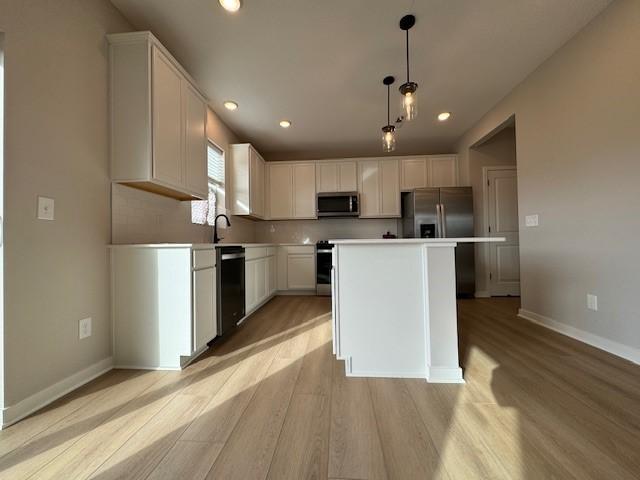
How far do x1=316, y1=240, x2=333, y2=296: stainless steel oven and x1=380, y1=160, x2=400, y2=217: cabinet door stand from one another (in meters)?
1.18

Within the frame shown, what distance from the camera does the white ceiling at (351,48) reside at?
1.92 meters

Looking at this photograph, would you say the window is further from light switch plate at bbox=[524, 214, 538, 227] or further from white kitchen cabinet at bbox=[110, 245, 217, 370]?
light switch plate at bbox=[524, 214, 538, 227]

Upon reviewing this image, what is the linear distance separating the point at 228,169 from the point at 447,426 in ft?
12.1

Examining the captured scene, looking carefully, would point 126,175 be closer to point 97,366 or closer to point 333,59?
point 97,366

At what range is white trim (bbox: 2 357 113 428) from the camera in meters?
1.26

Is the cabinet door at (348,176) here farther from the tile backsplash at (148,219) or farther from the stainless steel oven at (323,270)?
the tile backsplash at (148,219)

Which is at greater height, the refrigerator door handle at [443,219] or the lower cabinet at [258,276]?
the refrigerator door handle at [443,219]

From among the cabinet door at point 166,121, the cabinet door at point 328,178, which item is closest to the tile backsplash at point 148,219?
the cabinet door at point 166,121

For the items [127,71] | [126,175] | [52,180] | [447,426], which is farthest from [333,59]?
[447,426]

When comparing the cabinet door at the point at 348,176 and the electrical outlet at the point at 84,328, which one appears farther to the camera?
the cabinet door at the point at 348,176

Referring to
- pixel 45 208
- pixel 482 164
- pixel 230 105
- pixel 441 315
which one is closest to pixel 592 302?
pixel 441 315

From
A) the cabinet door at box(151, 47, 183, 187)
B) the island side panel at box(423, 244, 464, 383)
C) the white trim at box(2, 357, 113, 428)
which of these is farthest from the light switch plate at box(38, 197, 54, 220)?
the island side panel at box(423, 244, 464, 383)

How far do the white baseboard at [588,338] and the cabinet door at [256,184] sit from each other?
12.0ft

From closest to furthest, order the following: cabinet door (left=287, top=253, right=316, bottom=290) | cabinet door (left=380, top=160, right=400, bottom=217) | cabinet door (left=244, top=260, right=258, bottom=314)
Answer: cabinet door (left=244, top=260, right=258, bottom=314)
cabinet door (left=287, top=253, right=316, bottom=290)
cabinet door (left=380, top=160, right=400, bottom=217)
